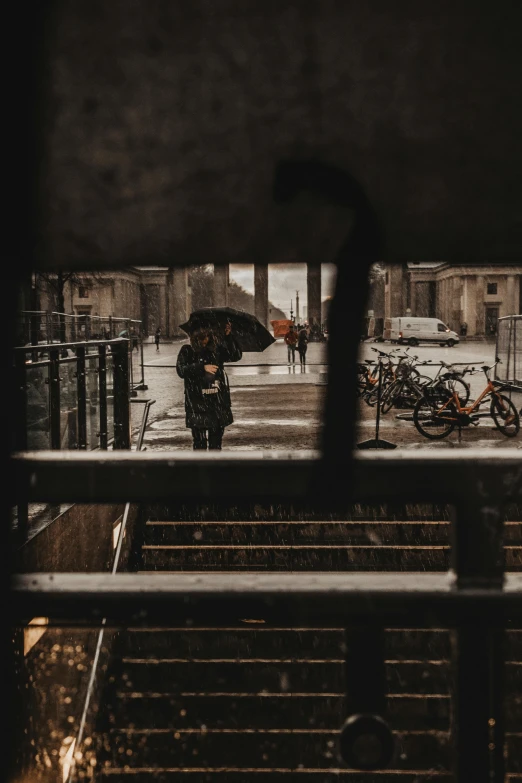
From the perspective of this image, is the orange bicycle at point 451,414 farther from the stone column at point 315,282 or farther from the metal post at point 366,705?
the metal post at point 366,705

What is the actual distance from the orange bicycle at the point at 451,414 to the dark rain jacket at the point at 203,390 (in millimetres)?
4278

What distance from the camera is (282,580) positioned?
41.7 inches

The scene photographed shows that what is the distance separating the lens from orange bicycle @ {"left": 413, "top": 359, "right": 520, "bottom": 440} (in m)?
10.5

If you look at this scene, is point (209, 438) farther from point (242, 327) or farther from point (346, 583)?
point (346, 583)

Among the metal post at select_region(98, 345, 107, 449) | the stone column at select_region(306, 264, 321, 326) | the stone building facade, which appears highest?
the stone building facade

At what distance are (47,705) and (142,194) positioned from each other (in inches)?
236

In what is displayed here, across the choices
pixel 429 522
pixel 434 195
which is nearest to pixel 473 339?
pixel 429 522

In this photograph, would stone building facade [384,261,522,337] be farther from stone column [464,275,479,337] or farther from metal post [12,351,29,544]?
metal post [12,351,29,544]

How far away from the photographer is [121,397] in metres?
8.25

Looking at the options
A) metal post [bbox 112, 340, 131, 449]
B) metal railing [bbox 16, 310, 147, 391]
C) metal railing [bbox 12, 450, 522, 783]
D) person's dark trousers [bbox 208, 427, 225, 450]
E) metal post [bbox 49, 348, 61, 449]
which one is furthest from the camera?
metal railing [bbox 16, 310, 147, 391]

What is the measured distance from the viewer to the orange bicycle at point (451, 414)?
10539 millimetres

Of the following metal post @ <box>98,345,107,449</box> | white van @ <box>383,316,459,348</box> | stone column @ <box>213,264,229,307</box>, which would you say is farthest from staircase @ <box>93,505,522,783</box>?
white van @ <box>383,316,459,348</box>

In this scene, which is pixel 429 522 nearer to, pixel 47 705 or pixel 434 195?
pixel 47 705

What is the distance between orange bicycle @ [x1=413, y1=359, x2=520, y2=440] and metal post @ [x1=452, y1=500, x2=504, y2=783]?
9.58m
